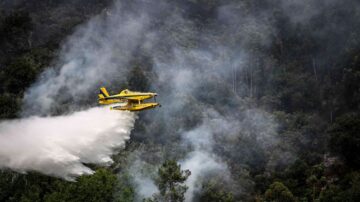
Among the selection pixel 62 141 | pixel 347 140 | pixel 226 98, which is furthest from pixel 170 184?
pixel 226 98

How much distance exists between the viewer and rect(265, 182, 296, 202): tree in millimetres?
69938

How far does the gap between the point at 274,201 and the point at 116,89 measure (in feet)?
85.6

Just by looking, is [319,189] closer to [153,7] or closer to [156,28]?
[156,28]

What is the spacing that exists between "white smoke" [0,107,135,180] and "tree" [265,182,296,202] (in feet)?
74.8

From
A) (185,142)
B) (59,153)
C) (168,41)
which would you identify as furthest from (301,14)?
(59,153)

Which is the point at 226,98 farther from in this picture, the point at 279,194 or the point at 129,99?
the point at 129,99

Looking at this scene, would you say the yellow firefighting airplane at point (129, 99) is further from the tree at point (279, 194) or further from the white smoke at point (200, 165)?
the tree at point (279, 194)

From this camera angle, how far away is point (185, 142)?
80.1 metres

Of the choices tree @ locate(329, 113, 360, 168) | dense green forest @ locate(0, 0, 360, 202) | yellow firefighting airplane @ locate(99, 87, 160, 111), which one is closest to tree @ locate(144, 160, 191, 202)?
dense green forest @ locate(0, 0, 360, 202)

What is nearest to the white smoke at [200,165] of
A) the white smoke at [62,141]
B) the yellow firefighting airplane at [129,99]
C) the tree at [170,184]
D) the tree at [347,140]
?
the tree at [170,184]

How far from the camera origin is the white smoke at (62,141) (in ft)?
163

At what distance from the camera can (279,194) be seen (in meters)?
70.8

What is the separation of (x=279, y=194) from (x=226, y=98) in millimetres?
25032

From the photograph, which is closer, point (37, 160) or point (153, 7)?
point (37, 160)
